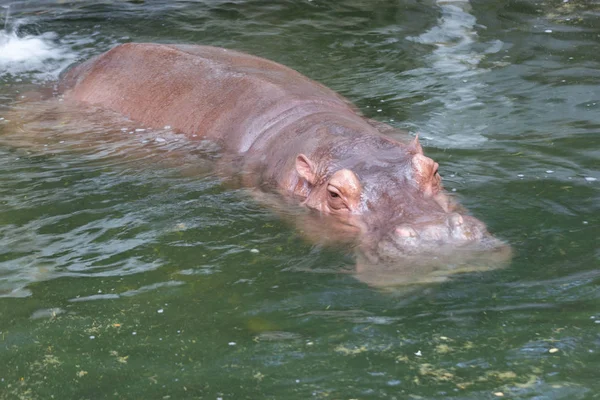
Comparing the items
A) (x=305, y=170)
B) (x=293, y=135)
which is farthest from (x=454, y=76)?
(x=305, y=170)

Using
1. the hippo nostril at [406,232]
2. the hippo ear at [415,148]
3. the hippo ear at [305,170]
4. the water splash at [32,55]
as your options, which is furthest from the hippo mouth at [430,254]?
the water splash at [32,55]

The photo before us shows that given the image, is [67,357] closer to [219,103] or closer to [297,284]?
[297,284]

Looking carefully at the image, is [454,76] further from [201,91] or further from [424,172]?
[424,172]

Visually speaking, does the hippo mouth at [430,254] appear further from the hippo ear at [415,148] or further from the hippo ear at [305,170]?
the hippo ear at [305,170]

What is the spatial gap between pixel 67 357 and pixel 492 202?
3.00 meters

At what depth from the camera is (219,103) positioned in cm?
765

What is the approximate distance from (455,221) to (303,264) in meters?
0.94

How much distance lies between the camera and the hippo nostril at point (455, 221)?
195 inches

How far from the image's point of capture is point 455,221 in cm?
496

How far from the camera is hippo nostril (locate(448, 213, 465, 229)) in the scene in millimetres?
4945

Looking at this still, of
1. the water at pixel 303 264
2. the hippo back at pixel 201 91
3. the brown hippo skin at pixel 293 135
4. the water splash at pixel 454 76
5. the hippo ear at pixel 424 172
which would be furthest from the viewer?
the water splash at pixel 454 76

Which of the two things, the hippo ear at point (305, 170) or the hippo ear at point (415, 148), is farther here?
the hippo ear at point (305, 170)

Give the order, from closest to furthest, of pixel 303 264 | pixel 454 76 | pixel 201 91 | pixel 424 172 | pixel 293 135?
pixel 303 264
pixel 424 172
pixel 293 135
pixel 201 91
pixel 454 76

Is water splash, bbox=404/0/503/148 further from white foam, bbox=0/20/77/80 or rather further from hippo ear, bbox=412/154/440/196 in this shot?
white foam, bbox=0/20/77/80
